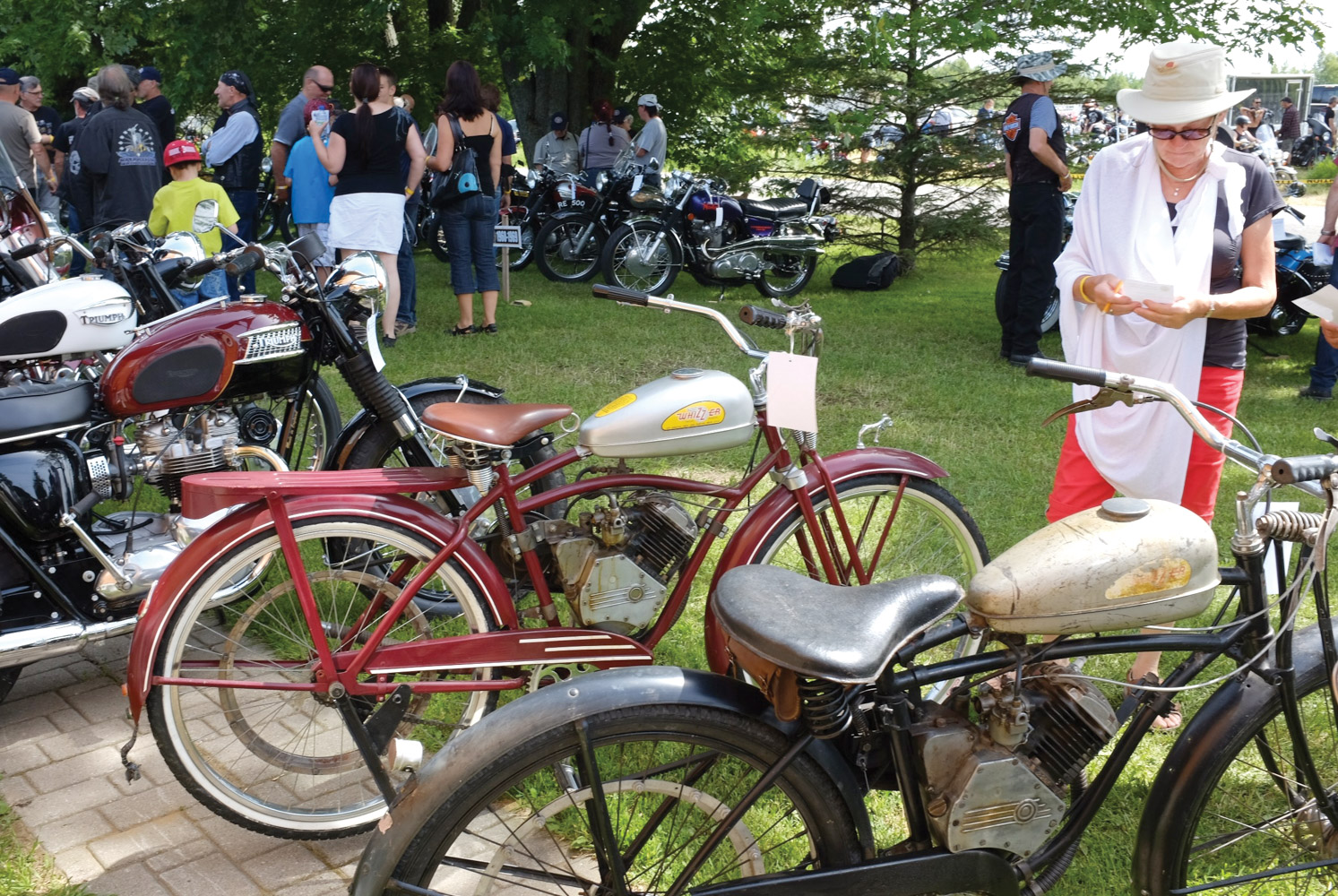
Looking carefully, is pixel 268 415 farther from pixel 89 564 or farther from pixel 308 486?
pixel 308 486

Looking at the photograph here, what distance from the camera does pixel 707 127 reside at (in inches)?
613

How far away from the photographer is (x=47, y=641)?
10.2ft

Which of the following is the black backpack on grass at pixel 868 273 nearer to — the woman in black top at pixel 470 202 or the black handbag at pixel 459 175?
the woman in black top at pixel 470 202

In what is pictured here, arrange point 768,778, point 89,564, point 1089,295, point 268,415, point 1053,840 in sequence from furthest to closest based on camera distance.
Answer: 1. point 268,415
2. point 89,564
3. point 1089,295
4. point 1053,840
5. point 768,778

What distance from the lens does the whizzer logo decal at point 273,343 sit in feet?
11.9

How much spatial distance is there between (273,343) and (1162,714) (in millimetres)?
2747

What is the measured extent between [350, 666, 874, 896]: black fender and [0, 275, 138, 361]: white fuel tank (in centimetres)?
238

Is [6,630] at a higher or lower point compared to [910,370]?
higher

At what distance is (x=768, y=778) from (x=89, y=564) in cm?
218

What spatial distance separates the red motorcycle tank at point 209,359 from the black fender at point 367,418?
0.29 meters

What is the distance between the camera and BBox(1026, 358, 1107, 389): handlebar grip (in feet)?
6.95

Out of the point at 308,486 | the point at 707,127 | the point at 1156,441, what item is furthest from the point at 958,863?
the point at 707,127

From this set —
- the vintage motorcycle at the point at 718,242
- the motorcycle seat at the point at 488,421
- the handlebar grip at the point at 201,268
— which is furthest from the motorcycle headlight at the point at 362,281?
the vintage motorcycle at the point at 718,242

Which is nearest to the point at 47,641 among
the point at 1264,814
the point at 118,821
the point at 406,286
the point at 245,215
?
the point at 118,821
